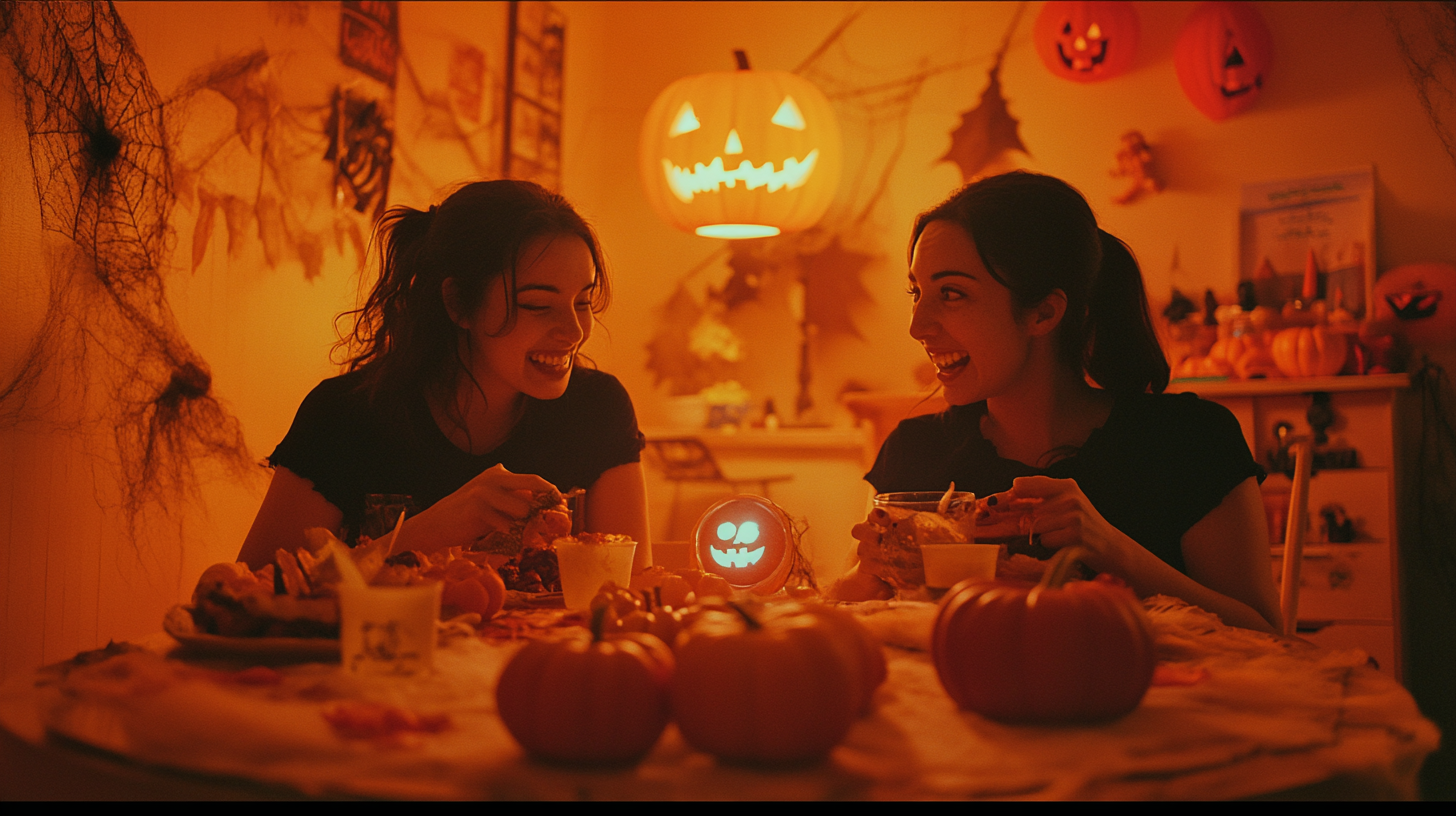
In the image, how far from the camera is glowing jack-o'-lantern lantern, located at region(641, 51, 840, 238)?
3.24 metres

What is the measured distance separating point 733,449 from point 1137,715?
11.8 ft

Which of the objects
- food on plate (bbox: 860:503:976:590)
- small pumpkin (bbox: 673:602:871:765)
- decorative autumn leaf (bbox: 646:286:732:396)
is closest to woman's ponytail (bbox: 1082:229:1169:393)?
food on plate (bbox: 860:503:976:590)

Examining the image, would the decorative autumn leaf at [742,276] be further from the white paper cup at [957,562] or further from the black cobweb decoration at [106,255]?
the white paper cup at [957,562]

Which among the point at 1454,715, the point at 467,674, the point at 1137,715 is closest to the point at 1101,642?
the point at 1137,715

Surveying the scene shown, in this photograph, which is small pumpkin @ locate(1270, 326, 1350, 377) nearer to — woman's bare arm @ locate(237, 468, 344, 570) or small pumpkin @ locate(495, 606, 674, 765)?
woman's bare arm @ locate(237, 468, 344, 570)

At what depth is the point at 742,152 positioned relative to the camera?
3230 millimetres

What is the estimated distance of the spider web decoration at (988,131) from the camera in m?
3.97

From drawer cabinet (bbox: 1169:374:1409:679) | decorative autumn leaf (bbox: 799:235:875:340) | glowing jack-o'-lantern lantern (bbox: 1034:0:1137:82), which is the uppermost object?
glowing jack-o'-lantern lantern (bbox: 1034:0:1137:82)

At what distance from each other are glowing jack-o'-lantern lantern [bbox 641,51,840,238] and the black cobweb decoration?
1.49 m

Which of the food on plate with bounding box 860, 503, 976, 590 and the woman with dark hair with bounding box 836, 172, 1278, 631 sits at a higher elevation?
the woman with dark hair with bounding box 836, 172, 1278, 631

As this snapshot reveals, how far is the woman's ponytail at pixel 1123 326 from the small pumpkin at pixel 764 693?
1247 mm

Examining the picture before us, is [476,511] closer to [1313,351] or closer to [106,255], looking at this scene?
[106,255]

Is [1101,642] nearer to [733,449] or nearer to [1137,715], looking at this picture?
[1137,715]

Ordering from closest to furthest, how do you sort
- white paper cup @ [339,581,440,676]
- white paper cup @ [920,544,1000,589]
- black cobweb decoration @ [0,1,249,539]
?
white paper cup @ [339,581,440,676]
white paper cup @ [920,544,1000,589]
black cobweb decoration @ [0,1,249,539]
